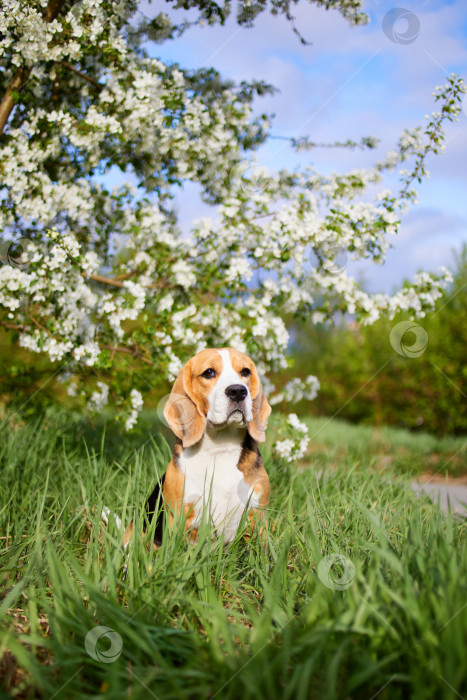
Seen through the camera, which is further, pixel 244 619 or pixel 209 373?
pixel 209 373

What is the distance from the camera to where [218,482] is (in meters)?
3.10

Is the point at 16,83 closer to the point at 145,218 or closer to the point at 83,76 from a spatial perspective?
the point at 83,76

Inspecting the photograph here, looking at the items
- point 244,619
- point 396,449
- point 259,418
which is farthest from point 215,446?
point 396,449

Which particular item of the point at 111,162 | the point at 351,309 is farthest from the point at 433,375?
the point at 111,162

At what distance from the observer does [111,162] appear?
4.75 metres

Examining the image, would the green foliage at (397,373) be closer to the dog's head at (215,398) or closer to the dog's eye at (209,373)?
the dog's head at (215,398)

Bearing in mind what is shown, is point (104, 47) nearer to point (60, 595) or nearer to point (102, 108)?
point (102, 108)

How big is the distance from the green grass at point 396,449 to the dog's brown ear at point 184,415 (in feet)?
10.7

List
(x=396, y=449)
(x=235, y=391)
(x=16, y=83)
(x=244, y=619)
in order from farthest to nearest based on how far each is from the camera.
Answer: (x=396, y=449) → (x=16, y=83) → (x=235, y=391) → (x=244, y=619)

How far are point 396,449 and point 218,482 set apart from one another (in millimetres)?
5643

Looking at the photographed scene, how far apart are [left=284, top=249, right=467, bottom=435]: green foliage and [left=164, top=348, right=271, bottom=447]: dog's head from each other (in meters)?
5.57

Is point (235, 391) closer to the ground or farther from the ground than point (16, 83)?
closer to the ground

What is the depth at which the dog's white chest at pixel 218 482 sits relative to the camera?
10.0ft

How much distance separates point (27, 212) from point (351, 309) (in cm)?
279
